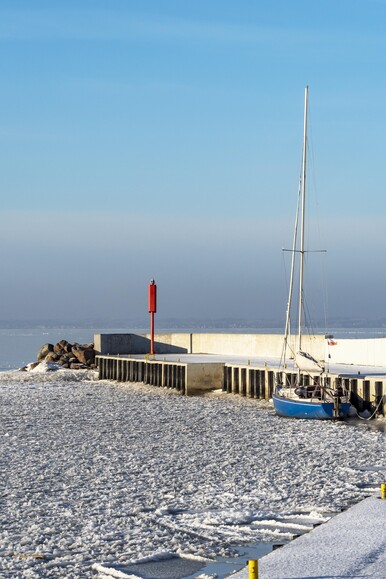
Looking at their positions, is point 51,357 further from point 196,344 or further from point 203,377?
point 203,377

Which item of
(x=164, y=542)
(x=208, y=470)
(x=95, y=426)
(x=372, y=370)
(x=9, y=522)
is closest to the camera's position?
(x=164, y=542)

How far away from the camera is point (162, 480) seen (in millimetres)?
19766

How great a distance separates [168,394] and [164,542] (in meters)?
27.9

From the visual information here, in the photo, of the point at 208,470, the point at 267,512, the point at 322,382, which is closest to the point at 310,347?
the point at 322,382

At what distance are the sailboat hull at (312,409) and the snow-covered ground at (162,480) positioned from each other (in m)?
0.64

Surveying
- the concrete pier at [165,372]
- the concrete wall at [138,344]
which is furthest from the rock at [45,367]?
the concrete pier at [165,372]

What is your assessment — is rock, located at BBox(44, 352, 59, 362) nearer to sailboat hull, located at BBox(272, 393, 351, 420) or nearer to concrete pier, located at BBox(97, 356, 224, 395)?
concrete pier, located at BBox(97, 356, 224, 395)

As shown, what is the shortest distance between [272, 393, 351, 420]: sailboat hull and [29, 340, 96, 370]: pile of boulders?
1025 inches

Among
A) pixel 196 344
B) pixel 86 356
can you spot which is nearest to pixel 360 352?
pixel 196 344

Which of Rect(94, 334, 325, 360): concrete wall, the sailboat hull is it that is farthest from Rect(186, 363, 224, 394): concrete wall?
the sailboat hull

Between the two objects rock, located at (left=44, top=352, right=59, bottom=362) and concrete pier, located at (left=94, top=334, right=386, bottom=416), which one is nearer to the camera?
concrete pier, located at (left=94, top=334, right=386, bottom=416)

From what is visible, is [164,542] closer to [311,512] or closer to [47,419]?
[311,512]

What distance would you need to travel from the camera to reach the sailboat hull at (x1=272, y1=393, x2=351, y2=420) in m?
31.2

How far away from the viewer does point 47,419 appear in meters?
32.1
